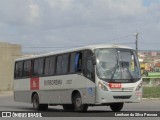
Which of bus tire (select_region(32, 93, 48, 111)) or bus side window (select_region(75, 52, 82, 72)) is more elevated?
bus side window (select_region(75, 52, 82, 72))

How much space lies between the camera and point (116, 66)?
21.5 m

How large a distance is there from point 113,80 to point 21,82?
995 centimetres

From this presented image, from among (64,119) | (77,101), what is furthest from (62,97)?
(64,119)

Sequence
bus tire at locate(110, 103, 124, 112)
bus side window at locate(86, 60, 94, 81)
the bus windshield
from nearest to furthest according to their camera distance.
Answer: the bus windshield, bus side window at locate(86, 60, 94, 81), bus tire at locate(110, 103, 124, 112)

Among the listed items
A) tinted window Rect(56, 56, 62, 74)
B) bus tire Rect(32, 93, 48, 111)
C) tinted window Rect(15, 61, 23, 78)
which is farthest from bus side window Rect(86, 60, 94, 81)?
tinted window Rect(15, 61, 23, 78)

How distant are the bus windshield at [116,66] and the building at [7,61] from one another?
63478 mm

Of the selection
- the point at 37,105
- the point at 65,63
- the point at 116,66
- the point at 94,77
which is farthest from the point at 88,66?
the point at 37,105

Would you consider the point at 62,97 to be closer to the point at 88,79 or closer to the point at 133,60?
the point at 88,79

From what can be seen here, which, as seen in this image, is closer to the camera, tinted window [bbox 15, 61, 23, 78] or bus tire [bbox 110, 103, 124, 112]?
bus tire [bbox 110, 103, 124, 112]

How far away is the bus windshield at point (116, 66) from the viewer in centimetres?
2145

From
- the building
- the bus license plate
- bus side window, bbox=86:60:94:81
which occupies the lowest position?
the bus license plate

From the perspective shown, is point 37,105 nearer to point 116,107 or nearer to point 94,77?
point 116,107

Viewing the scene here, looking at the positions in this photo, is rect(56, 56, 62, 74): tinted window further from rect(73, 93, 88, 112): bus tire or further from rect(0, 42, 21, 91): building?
rect(0, 42, 21, 91): building

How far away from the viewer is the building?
84.2m
